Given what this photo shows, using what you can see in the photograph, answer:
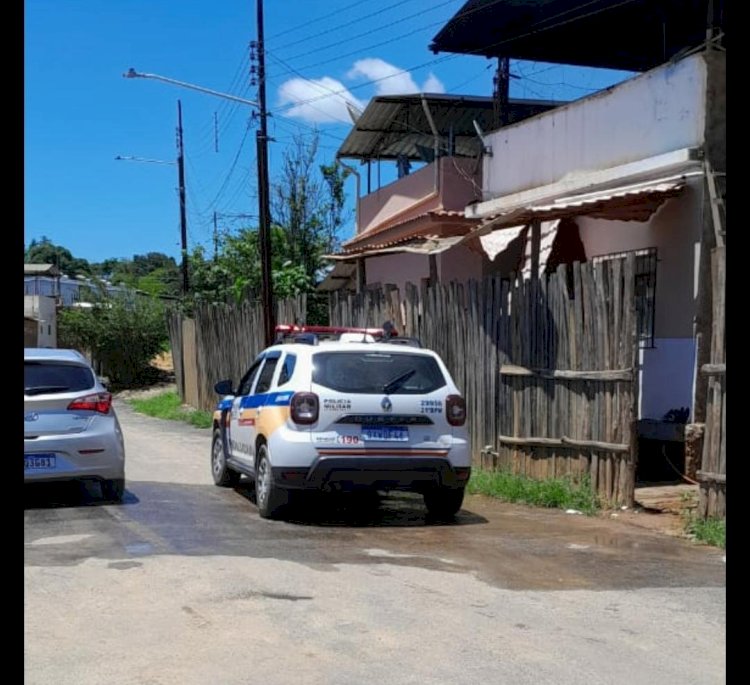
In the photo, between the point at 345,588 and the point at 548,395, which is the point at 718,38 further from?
the point at 345,588

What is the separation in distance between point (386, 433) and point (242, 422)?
216cm

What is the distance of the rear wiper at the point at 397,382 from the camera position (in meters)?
8.65

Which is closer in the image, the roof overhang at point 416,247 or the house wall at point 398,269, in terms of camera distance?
the roof overhang at point 416,247

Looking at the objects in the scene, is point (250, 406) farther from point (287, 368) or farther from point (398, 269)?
point (398, 269)

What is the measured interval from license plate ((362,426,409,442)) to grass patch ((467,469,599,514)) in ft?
6.81

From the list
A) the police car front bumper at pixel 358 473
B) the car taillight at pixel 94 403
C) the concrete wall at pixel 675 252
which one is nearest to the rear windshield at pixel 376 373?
the police car front bumper at pixel 358 473

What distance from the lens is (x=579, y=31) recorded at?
17500 millimetres

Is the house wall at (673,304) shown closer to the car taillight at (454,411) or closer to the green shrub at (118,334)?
the car taillight at (454,411)

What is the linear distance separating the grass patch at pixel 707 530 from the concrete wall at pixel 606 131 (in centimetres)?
494

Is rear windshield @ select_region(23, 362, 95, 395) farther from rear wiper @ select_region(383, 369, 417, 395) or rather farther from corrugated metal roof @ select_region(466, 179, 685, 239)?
corrugated metal roof @ select_region(466, 179, 685, 239)

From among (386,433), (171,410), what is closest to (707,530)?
(386,433)

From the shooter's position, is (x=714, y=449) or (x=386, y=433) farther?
(x=386, y=433)

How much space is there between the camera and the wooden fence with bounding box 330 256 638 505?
9305 millimetres

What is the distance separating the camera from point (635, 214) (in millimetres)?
11297
